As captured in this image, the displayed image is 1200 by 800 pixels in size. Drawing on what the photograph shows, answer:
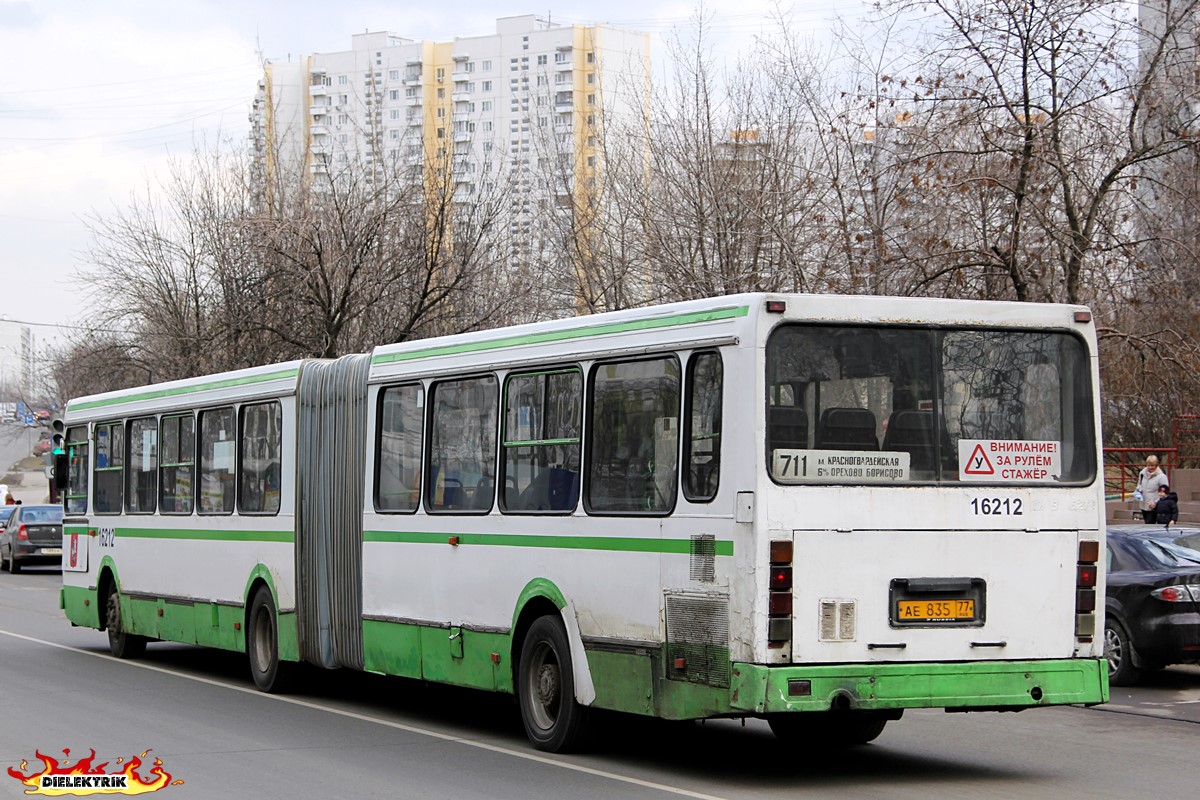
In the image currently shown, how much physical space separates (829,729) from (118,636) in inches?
391

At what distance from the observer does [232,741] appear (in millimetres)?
11438

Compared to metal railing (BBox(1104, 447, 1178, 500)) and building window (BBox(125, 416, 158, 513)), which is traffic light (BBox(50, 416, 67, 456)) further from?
metal railing (BBox(1104, 447, 1178, 500))

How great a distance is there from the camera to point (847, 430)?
9352 millimetres

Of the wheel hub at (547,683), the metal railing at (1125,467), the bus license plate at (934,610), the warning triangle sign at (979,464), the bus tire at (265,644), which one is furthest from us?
the metal railing at (1125,467)

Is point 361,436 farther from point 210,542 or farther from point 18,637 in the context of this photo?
point 18,637

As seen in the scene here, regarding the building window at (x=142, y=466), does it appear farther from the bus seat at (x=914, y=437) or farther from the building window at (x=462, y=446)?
the bus seat at (x=914, y=437)

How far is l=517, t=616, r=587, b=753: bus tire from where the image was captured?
34.5ft

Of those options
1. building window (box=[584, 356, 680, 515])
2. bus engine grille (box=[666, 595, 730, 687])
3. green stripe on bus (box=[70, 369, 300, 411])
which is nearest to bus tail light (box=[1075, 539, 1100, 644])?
bus engine grille (box=[666, 595, 730, 687])

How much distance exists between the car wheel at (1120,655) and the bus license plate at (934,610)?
594 centimetres

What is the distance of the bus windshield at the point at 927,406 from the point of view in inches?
364

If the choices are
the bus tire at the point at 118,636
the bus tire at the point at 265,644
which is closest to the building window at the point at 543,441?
the bus tire at the point at 265,644

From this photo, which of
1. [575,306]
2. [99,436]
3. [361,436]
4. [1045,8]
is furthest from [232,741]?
[575,306]

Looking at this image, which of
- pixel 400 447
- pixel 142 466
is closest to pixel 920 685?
pixel 400 447

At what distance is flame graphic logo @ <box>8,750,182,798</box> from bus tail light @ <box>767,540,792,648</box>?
11.7 ft
